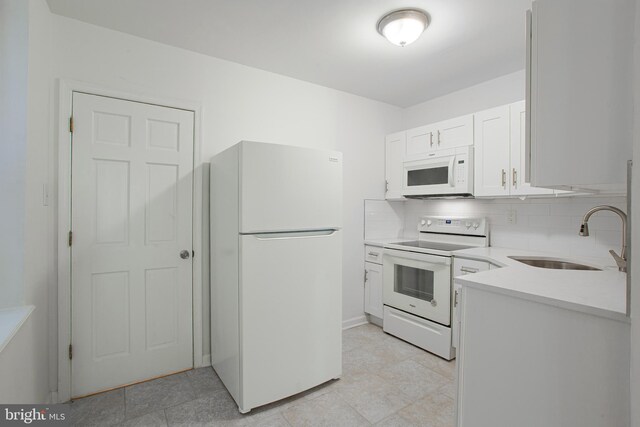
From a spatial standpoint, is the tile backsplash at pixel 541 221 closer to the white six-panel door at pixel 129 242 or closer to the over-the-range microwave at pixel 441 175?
the over-the-range microwave at pixel 441 175

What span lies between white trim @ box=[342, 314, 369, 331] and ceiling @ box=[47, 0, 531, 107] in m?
2.45

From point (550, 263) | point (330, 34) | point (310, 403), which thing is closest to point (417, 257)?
point (550, 263)

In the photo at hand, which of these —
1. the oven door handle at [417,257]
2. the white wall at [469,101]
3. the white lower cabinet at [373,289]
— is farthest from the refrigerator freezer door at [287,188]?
the white wall at [469,101]

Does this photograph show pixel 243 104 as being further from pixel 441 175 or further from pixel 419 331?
pixel 419 331

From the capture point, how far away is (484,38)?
2.12 metres

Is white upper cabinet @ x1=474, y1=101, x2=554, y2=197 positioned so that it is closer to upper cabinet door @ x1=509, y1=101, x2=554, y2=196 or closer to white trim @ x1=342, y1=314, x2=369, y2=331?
upper cabinet door @ x1=509, y1=101, x2=554, y2=196

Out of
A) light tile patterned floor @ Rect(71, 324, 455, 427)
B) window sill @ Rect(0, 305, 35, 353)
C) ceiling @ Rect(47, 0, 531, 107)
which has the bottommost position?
light tile patterned floor @ Rect(71, 324, 455, 427)

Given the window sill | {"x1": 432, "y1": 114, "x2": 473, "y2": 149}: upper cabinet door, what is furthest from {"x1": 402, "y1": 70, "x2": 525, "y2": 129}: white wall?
the window sill

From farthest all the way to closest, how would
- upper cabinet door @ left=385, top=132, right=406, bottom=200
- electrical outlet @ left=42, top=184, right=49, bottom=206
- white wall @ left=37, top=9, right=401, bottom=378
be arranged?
1. upper cabinet door @ left=385, top=132, right=406, bottom=200
2. white wall @ left=37, top=9, right=401, bottom=378
3. electrical outlet @ left=42, top=184, right=49, bottom=206

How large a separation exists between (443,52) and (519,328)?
210 centimetres

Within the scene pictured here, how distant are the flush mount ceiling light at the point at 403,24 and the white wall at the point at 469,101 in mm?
1268

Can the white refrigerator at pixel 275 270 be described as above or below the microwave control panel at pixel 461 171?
below

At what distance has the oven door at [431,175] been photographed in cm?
278

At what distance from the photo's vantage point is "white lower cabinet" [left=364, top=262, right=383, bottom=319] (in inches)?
122
